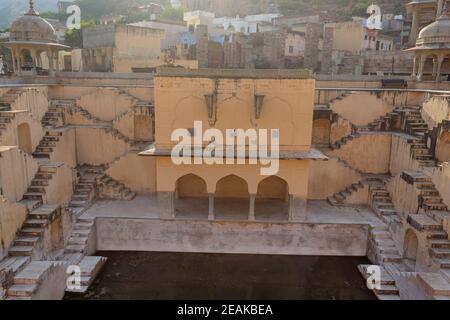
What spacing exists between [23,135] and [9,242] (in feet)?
18.5

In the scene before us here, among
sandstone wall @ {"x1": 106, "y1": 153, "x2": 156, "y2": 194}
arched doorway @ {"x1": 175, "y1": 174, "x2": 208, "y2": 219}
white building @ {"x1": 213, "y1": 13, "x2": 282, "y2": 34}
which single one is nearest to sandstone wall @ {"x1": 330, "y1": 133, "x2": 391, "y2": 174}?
arched doorway @ {"x1": 175, "y1": 174, "x2": 208, "y2": 219}

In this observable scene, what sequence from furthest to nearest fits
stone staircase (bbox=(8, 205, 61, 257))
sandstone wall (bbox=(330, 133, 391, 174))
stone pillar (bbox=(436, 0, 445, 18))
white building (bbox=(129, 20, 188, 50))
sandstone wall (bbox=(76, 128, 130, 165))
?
1. white building (bbox=(129, 20, 188, 50))
2. stone pillar (bbox=(436, 0, 445, 18))
3. sandstone wall (bbox=(76, 128, 130, 165))
4. sandstone wall (bbox=(330, 133, 391, 174))
5. stone staircase (bbox=(8, 205, 61, 257))

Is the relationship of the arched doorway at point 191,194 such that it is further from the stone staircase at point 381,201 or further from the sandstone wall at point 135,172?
the stone staircase at point 381,201

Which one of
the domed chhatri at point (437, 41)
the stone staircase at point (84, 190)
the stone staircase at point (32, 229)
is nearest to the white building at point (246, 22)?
the domed chhatri at point (437, 41)

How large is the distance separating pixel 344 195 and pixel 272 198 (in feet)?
9.95

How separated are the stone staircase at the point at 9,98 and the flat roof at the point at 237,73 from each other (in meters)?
6.37

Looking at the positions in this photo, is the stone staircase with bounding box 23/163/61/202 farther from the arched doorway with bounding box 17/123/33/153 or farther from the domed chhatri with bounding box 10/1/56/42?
the domed chhatri with bounding box 10/1/56/42

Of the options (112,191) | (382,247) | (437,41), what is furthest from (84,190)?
(437,41)

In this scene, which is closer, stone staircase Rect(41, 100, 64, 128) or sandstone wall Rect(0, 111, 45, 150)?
sandstone wall Rect(0, 111, 45, 150)

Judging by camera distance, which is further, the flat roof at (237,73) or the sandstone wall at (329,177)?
the sandstone wall at (329,177)


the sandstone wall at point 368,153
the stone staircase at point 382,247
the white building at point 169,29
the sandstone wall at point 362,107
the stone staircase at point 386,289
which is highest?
the white building at point 169,29

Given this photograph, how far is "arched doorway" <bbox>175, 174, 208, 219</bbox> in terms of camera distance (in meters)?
15.7

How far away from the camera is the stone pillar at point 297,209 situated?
14141 mm

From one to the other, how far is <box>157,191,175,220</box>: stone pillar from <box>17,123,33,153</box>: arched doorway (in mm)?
5731
